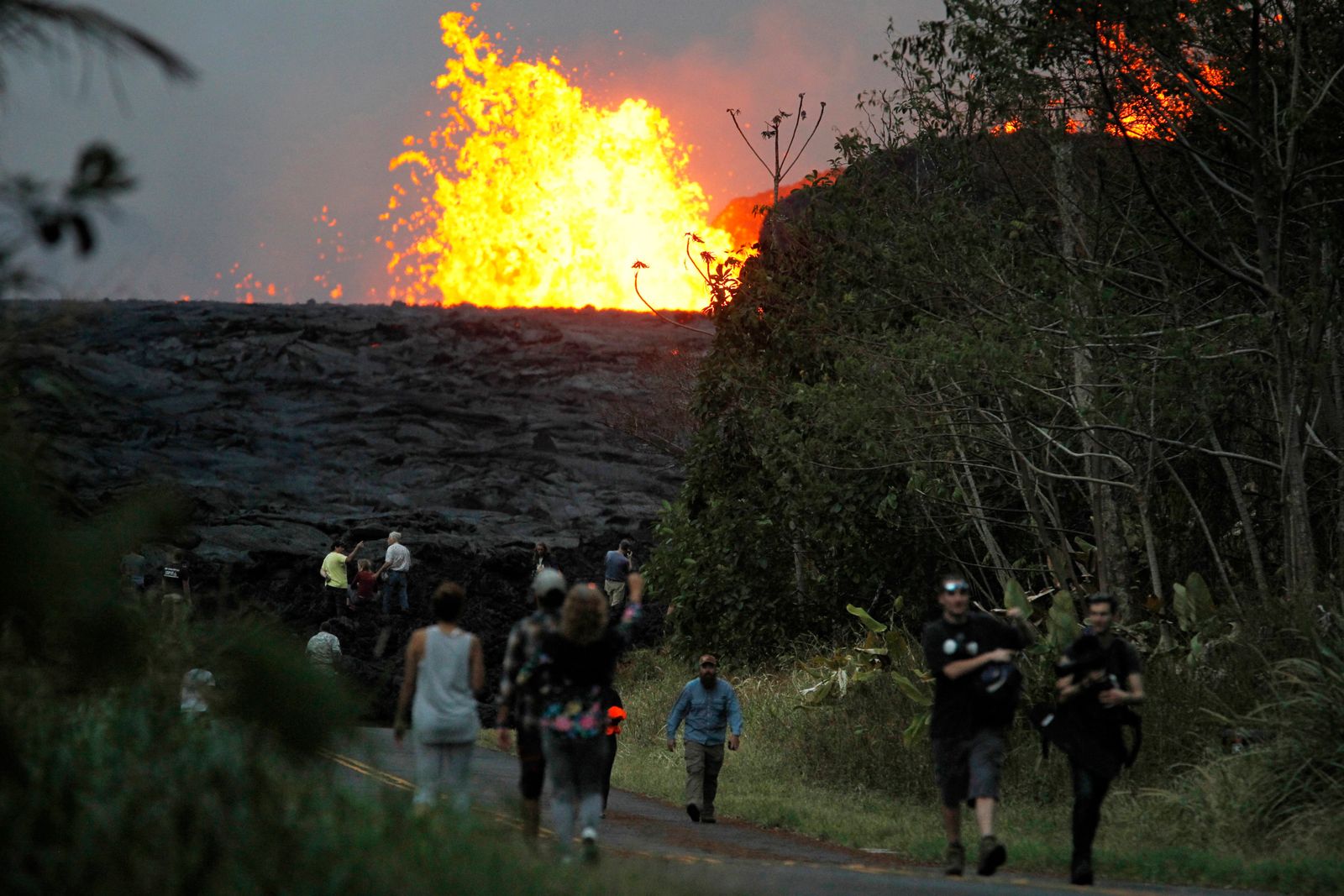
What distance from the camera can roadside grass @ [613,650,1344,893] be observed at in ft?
39.5

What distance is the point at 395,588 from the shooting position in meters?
37.0

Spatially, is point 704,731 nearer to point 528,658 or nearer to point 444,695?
point 444,695

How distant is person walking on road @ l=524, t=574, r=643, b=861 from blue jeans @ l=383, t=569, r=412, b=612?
26.8 metres

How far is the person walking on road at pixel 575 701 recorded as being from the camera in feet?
32.2

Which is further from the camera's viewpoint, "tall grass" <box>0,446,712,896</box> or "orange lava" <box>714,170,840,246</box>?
"orange lava" <box>714,170,840,246</box>

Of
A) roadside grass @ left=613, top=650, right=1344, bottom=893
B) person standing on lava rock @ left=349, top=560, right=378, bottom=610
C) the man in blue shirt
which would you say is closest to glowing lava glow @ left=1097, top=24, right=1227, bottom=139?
roadside grass @ left=613, top=650, right=1344, bottom=893

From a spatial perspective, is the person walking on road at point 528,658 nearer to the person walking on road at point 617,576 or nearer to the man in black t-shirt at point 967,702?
the man in black t-shirt at point 967,702

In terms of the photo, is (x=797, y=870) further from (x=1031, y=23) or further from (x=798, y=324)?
(x=798, y=324)

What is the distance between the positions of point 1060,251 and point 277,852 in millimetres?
17025

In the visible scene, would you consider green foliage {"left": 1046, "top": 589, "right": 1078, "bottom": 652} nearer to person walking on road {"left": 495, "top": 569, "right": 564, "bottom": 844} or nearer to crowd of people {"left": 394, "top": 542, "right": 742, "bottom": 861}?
crowd of people {"left": 394, "top": 542, "right": 742, "bottom": 861}

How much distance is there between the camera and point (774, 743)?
71.8ft

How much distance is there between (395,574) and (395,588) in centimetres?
67

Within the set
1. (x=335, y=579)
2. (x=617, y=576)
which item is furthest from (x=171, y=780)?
(x=335, y=579)

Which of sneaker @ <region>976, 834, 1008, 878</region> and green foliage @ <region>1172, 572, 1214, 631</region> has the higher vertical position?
green foliage @ <region>1172, 572, 1214, 631</region>
